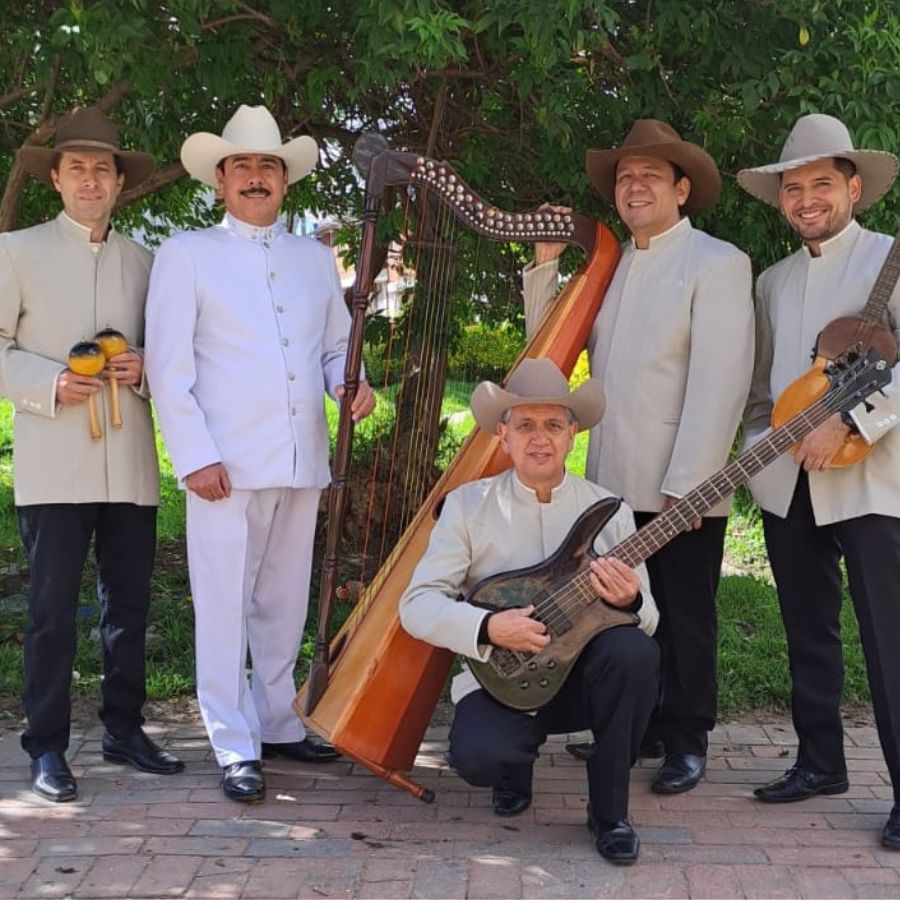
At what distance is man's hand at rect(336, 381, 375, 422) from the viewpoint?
3.64m

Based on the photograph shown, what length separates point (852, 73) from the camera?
3768 millimetres

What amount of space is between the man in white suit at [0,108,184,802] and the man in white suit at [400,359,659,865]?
3.37 feet

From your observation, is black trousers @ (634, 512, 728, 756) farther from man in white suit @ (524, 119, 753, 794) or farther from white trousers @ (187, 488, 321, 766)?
white trousers @ (187, 488, 321, 766)

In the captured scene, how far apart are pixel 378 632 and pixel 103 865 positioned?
0.99 metres

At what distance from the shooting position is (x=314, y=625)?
5.65 metres

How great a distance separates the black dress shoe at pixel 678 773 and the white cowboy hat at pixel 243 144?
2.25 meters

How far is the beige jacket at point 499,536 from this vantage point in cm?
346

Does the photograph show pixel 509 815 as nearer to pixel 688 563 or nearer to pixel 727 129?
pixel 688 563

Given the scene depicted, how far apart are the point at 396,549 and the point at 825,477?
1327 millimetres

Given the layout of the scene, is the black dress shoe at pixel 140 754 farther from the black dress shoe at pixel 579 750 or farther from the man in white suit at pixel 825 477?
the man in white suit at pixel 825 477

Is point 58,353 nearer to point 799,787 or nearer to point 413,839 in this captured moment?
point 413,839

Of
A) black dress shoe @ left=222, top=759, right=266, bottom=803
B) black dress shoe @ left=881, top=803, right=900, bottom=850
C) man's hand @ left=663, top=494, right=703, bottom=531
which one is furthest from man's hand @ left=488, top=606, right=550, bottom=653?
black dress shoe @ left=881, top=803, right=900, bottom=850

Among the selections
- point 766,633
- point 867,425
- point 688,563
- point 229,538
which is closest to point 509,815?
point 688,563

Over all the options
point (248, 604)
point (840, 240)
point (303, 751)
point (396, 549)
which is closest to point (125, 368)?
point (248, 604)
